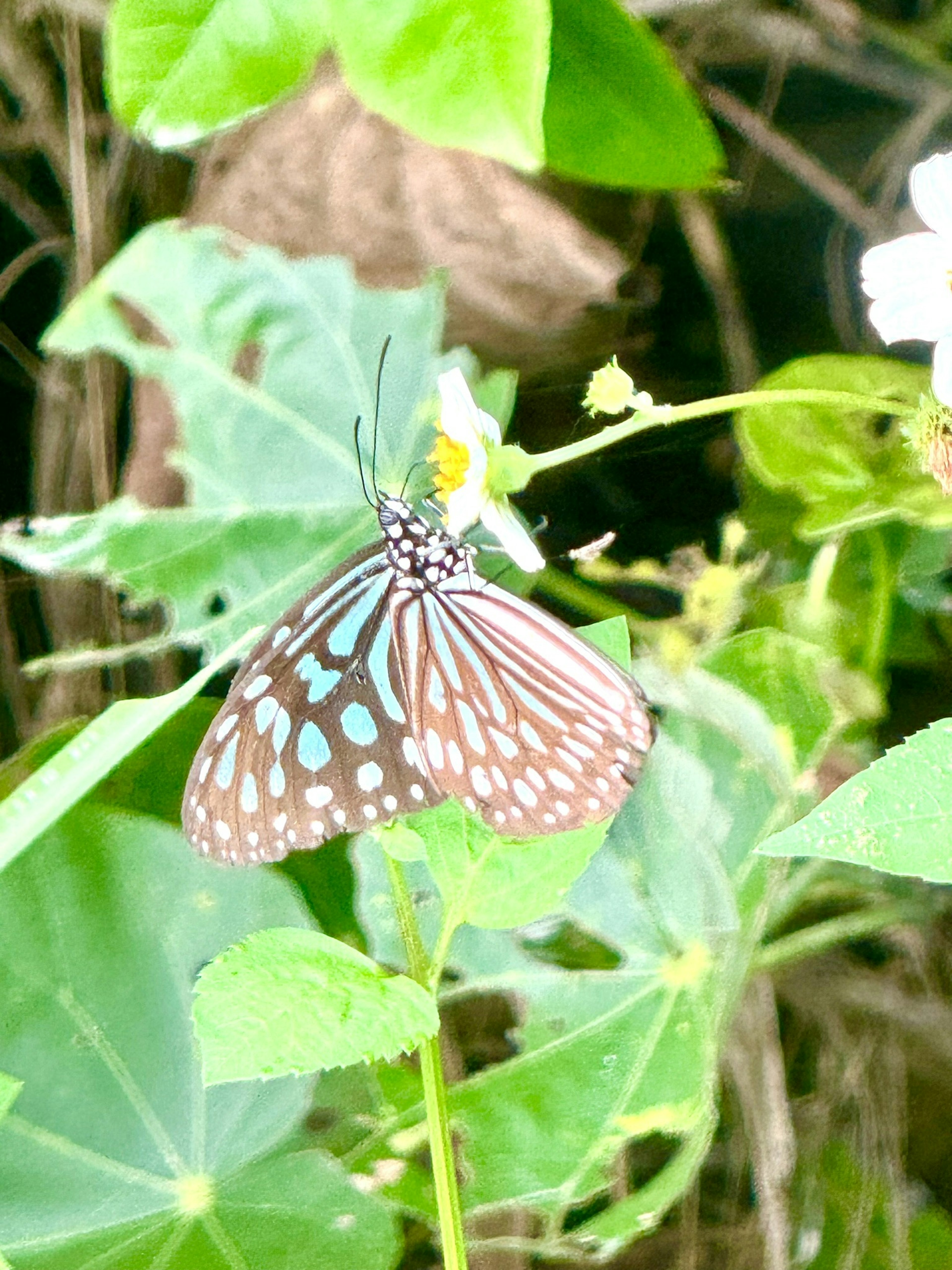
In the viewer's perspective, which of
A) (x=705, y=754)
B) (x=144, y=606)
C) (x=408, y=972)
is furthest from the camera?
(x=144, y=606)

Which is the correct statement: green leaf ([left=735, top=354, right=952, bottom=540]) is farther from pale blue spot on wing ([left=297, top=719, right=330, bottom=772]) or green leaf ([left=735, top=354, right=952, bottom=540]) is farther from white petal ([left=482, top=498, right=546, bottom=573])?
pale blue spot on wing ([left=297, top=719, right=330, bottom=772])

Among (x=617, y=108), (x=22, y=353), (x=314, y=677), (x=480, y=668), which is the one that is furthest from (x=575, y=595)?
(x=22, y=353)

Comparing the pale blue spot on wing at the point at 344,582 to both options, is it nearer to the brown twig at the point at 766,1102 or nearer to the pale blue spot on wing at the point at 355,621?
the pale blue spot on wing at the point at 355,621

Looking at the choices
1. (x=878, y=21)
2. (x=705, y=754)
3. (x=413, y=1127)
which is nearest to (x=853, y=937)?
(x=705, y=754)

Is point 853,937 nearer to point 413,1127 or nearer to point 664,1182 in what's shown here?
point 664,1182

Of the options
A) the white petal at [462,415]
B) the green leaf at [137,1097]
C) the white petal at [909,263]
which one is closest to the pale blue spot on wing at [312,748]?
the green leaf at [137,1097]
